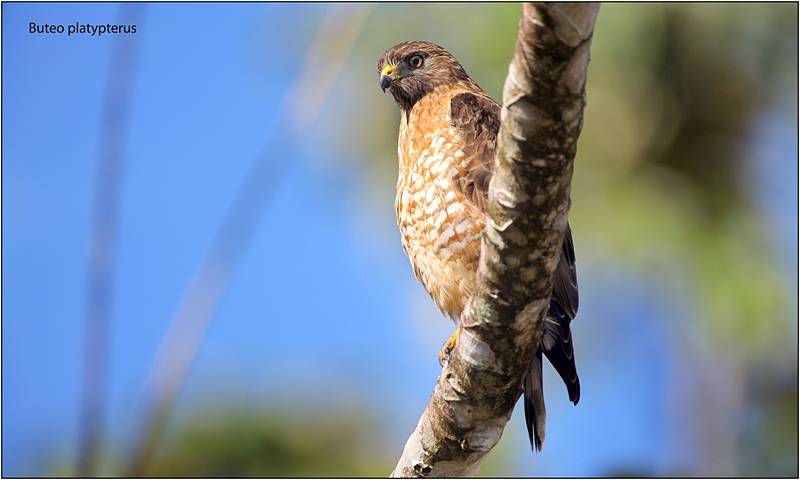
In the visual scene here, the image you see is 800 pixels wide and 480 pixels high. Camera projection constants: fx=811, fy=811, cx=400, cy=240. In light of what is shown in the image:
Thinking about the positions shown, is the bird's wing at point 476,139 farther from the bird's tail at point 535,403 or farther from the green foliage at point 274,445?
the green foliage at point 274,445

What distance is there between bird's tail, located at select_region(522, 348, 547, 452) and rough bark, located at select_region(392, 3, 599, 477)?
0.46 meters

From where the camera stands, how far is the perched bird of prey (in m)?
3.37

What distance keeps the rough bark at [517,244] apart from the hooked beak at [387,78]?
2.03m

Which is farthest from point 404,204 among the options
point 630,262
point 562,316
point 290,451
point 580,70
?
point 630,262

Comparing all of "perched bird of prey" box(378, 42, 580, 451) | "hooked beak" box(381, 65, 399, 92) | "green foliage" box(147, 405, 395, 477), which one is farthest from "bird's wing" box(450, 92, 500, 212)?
"green foliage" box(147, 405, 395, 477)

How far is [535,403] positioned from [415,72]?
193 cm

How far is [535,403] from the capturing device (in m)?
3.37

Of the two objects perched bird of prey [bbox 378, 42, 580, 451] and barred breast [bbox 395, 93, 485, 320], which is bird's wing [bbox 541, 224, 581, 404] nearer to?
perched bird of prey [bbox 378, 42, 580, 451]

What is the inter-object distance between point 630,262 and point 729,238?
1.14 meters

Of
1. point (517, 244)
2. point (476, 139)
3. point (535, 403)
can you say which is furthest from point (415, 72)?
point (517, 244)

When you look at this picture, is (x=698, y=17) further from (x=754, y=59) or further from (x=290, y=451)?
(x=290, y=451)

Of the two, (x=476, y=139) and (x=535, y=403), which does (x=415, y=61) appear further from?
(x=535, y=403)

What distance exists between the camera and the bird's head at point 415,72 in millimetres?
4277

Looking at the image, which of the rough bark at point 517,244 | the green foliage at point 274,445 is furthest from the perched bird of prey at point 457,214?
the green foliage at point 274,445
